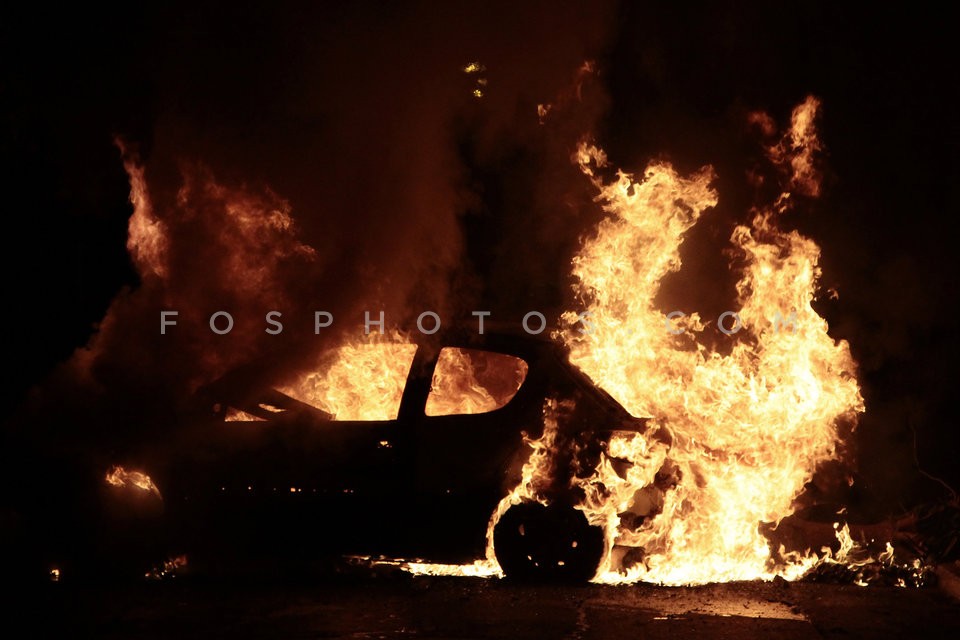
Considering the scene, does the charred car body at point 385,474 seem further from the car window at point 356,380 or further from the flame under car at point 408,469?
the car window at point 356,380

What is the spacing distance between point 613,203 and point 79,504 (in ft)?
16.4

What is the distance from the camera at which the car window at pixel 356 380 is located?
6.63 meters

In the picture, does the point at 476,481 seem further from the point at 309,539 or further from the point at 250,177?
the point at 250,177

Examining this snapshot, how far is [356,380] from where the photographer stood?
6.75m

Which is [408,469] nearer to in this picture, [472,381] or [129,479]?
[472,381]

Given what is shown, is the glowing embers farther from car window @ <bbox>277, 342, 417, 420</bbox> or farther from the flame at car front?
the flame at car front

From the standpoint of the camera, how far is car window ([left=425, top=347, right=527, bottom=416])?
21.0ft

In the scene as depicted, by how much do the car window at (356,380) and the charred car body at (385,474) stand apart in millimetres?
140

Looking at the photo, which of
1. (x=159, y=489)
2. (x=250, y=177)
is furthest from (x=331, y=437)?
(x=250, y=177)

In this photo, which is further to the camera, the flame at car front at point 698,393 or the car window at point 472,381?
the car window at point 472,381

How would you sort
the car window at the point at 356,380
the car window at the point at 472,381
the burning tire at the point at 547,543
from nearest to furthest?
the burning tire at the point at 547,543 < the car window at the point at 472,381 < the car window at the point at 356,380

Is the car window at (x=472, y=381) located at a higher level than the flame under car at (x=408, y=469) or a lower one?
higher

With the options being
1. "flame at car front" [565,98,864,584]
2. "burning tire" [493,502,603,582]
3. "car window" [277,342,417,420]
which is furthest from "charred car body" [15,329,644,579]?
"flame at car front" [565,98,864,584]

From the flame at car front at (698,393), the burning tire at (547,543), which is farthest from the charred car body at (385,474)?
the flame at car front at (698,393)
